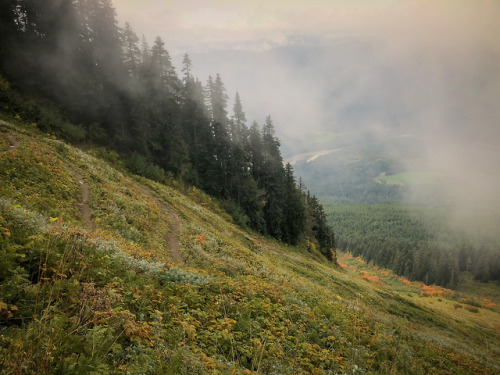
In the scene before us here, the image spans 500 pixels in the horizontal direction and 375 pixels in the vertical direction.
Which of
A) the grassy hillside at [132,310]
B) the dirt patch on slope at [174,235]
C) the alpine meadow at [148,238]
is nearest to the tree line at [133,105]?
the alpine meadow at [148,238]

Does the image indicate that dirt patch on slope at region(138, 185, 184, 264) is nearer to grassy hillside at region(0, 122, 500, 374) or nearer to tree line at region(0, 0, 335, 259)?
grassy hillside at region(0, 122, 500, 374)

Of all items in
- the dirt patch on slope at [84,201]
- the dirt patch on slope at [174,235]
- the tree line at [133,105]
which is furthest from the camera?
the tree line at [133,105]

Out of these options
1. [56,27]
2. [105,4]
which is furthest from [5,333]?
[105,4]

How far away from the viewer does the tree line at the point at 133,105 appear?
28.0 meters

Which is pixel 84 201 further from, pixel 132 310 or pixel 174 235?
pixel 132 310

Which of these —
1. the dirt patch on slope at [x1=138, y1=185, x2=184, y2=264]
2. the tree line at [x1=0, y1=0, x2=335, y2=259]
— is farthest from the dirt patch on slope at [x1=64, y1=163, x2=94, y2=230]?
the tree line at [x1=0, y1=0, x2=335, y2=259]

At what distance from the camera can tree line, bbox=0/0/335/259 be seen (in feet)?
92.0

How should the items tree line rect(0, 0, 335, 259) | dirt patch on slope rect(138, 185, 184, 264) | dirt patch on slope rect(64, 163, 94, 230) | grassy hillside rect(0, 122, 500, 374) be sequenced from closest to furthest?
grassy hillside rect(0, 122, 500, 374) → dirt patch on slope rect(64, 163, 94, 230) → dirt patch on slope rect(138, 185, 184, 264) → tree line rect(0, 0, 335, 259)

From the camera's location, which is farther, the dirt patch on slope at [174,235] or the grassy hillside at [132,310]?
the dirt patch on slope at [174,235]

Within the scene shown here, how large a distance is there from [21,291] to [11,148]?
17036 mm

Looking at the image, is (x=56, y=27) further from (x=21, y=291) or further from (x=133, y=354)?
(x=133, y=354)

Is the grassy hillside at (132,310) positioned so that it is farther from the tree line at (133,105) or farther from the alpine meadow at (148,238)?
the tree line at (133,105)

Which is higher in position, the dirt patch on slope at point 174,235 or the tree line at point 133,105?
the tree line at point 133,105

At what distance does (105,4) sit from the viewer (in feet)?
106
